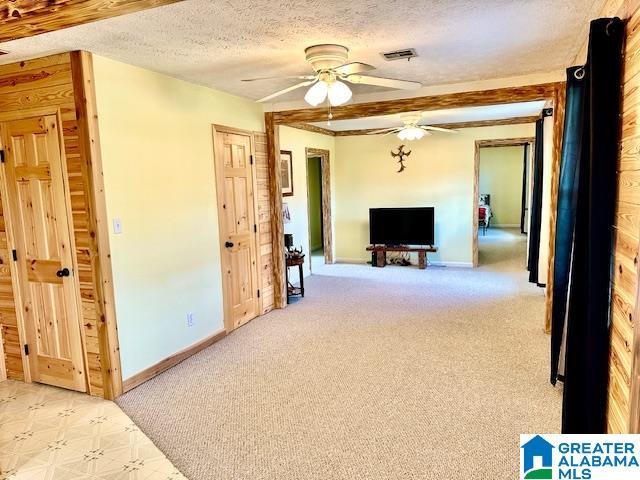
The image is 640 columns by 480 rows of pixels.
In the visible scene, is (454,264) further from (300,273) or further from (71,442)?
(71,442)

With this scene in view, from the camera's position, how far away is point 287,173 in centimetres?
627

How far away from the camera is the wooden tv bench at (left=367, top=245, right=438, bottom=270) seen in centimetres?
713

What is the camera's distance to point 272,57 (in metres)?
3.07

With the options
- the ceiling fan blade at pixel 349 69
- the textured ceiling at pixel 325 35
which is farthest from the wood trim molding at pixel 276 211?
the ceiling fan blade at pixel 349 69

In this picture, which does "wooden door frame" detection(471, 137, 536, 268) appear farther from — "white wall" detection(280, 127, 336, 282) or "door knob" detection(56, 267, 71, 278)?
"door knob" detection(56, 267, 71, 278)

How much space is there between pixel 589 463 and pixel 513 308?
126 inches

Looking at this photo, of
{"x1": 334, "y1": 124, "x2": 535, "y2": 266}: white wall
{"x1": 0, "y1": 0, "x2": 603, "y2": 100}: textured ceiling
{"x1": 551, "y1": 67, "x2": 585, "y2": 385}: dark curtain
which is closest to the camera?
{"x1": 0, "y1": 0, "x2": 603, "y2": 100}: textured ceiling

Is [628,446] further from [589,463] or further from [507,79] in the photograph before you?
[507,79]

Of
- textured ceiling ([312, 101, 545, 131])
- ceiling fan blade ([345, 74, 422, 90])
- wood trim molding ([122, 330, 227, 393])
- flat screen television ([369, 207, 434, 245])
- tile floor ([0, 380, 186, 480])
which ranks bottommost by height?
tile floor ([0, 380, 186, 480])

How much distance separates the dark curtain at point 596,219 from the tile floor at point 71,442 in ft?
6.69

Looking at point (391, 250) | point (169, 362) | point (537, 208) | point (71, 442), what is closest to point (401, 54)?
point (169, 362)

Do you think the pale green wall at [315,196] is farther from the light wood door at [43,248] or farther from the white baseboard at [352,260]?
the light wood door at [43,248]

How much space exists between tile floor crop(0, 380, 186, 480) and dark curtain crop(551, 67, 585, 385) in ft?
8.45

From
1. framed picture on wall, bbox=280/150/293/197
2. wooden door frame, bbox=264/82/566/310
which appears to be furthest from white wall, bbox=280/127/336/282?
wooden door frame, bbox=264/82/566/310
